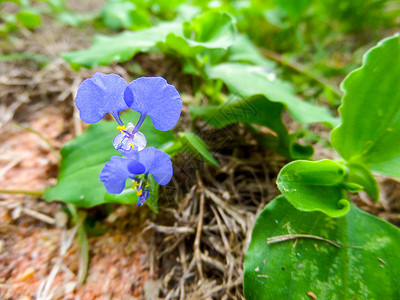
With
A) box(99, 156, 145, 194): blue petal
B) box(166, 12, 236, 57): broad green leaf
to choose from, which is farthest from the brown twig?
box(166, 12, 236, 57): broad green leaf

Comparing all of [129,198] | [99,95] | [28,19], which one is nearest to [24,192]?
[129,198]

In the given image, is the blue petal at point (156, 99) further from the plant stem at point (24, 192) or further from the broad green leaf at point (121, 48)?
the plant stem at point (24, 192)

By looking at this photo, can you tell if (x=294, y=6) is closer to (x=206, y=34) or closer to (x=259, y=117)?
(x=206, y=34)

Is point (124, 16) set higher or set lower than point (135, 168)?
lower

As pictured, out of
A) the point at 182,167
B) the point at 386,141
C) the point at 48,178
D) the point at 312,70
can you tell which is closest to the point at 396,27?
the point at 312,70

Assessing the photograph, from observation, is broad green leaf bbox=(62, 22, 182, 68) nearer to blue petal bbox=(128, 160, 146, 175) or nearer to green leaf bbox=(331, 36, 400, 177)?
blue petal bbox=(128, 160, 146, 175)

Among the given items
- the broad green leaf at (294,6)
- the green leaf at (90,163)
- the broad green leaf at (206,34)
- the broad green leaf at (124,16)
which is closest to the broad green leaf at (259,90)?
the broad green leaf at (206,34)
